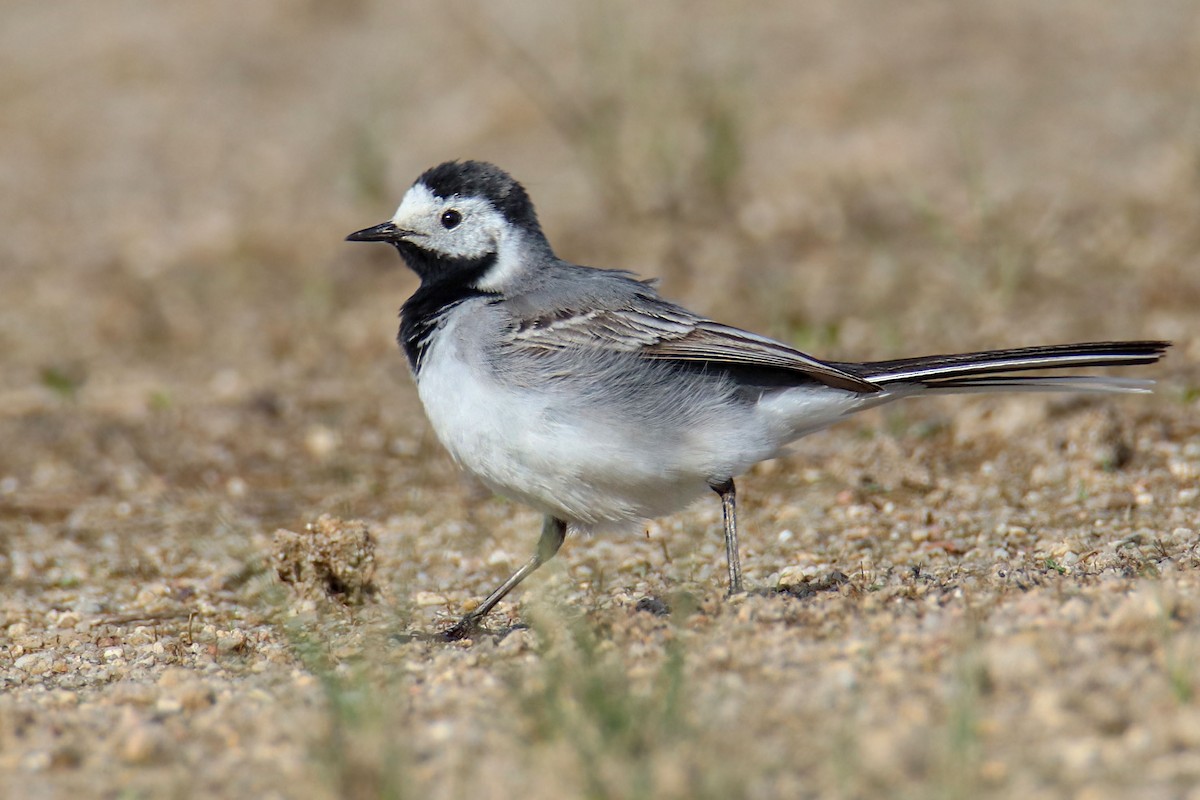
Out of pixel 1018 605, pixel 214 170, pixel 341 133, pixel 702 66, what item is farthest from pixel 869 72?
pixel 1018 605

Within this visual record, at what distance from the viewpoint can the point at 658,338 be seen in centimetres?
536

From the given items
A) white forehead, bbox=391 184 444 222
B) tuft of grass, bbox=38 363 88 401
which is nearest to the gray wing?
white forehead, bbox=391 184 444 222

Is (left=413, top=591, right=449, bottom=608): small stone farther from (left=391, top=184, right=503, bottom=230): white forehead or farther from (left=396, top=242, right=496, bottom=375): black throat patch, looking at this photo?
(left=391, top=184, right=503, bottom=230): white forehead

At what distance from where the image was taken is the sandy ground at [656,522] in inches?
143

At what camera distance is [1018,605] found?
4.27m

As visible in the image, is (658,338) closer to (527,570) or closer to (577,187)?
(527,570)

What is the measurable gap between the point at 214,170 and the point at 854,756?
968 centimetres

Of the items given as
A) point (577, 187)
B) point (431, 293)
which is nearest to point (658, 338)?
point (431, 293)

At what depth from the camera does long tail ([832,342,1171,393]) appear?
5117 mm

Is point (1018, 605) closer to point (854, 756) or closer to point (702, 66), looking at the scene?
point (854, 756)

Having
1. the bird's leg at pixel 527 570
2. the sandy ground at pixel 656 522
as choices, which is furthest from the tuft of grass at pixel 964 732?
the bird's leg at pixel 527 570

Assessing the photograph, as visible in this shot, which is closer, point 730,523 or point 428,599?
point 730,523

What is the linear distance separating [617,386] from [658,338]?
292mm

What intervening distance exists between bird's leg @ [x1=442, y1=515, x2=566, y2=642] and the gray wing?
2.48ft
